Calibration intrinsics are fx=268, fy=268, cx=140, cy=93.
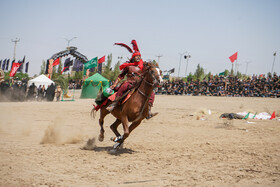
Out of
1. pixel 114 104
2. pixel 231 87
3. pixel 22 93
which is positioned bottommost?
pixel 22 93

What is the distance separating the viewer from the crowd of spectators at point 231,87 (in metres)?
34.5

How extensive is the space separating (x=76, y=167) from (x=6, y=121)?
28.7 ft

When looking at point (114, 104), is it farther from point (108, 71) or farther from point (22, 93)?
point (108, 71)

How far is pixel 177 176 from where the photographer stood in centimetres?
552

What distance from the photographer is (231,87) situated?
124 ft

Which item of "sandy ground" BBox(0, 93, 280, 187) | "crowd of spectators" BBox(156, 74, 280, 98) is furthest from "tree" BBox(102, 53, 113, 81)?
"sandy ground" BBox(0, 93, 280, 187)

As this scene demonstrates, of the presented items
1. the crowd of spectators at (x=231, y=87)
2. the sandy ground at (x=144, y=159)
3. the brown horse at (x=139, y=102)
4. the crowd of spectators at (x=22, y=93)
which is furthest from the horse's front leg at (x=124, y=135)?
the crowd of spectators at (x=231, y=87)

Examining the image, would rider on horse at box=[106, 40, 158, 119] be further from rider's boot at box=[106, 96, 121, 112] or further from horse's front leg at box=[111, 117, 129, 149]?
horse's front leg at box=[111, 117, 129, 149]

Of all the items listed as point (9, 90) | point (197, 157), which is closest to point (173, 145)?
point (197, 157)

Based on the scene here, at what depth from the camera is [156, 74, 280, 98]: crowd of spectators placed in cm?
3448

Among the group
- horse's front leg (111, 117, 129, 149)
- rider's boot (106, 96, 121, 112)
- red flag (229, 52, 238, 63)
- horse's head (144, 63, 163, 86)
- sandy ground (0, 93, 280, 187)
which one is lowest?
sandy ground (0, 93, 280, 187)

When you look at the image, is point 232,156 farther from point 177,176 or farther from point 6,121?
point 6,121

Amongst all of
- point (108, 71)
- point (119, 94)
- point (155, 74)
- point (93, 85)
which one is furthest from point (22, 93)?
point (108, 71)

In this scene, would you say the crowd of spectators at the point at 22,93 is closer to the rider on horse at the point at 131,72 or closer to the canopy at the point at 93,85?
the canopy at the point at 93,85
